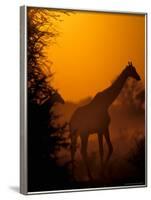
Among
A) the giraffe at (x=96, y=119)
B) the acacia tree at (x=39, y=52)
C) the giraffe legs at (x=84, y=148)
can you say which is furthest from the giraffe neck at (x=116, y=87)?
the acacia tree at (x=39, y=52)

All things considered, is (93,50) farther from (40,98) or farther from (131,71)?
(40,98)

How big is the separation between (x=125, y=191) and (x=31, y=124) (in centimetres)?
93

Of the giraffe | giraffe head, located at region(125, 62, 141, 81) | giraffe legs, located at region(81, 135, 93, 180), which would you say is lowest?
giraffe legs, located at region(81, 135, 93, 180)

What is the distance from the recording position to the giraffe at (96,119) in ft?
17.8

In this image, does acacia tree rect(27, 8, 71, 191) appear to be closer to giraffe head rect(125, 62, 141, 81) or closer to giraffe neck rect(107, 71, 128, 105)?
giraffe neck rect(107, 71, 128, 105)

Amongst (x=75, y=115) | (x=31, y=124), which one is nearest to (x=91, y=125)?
(x=75, y=115)

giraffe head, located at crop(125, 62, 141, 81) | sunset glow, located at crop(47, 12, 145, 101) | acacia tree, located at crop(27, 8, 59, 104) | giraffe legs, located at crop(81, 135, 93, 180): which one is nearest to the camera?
acacia tree, located at crop(27, 8, 59, 104)

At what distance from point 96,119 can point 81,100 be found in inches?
7.7

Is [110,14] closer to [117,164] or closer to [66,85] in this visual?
[66,85]

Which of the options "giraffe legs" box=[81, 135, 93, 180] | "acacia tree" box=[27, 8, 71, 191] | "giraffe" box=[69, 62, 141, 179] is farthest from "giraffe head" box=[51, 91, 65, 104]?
"giraffe legs" box=[81, 135, 93, 180]

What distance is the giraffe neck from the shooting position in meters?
5.56

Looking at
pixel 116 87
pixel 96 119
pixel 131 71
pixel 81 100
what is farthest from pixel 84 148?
pixel 131 71

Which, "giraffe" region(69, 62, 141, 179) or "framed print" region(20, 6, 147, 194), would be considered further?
"giraffe" region(69, 62, 141, 179)

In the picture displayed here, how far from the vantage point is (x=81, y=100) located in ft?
17.9
